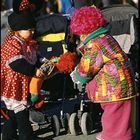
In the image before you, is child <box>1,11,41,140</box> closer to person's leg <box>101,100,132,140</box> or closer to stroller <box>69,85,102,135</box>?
stroller <box>69,85,102,135</box>

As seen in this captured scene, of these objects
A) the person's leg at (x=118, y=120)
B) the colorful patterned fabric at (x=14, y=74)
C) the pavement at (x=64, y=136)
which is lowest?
the pavement at (x=64, y=136)

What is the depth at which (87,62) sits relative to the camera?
13.3ft

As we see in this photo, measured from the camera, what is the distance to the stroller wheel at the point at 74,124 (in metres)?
5.26

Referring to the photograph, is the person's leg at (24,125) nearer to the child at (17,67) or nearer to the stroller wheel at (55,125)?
the child at (17,67)

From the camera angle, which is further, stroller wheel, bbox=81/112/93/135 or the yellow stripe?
the yellow stripe

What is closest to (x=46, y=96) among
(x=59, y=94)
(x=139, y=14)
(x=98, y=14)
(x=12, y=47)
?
(x=59, y=94)

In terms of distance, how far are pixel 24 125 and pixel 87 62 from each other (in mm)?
1329

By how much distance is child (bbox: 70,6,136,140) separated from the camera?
4.05 m

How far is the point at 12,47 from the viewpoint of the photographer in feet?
15.9

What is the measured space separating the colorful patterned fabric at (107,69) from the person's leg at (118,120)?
75 millimetres

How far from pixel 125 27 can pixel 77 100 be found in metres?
1.07

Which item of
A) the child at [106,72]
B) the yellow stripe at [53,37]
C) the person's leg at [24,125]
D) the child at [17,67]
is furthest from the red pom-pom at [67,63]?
the yellow stripe at [53,37]

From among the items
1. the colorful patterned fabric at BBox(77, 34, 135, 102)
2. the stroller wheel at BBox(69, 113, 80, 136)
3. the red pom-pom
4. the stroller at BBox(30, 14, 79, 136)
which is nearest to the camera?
the colorful patterned fabric at BBox(77, 34, 135, 102)

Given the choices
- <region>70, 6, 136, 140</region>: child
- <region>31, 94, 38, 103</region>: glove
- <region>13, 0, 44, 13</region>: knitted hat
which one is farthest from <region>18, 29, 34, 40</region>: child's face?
<region>70, 6, 136, 140</region>: child
